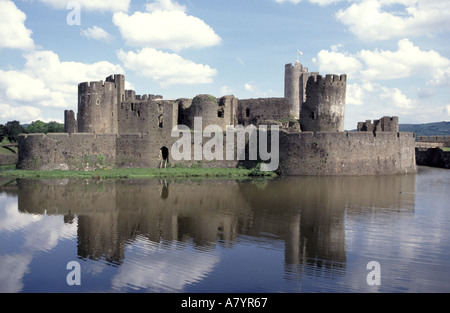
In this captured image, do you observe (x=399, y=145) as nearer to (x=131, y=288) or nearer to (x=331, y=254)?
(x=331, y=254)

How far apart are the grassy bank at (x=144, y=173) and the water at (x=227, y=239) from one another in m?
5.57

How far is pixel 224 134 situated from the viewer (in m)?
29.3

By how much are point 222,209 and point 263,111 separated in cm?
1927

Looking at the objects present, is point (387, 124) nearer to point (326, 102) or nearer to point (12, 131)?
point (326, 102)

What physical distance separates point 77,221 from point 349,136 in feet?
57.8

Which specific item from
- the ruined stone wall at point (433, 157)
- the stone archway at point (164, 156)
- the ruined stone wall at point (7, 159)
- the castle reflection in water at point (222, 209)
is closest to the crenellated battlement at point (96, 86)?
the stone archway at point (164, 156)

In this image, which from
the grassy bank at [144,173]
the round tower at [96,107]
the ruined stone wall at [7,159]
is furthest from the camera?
the ruined stone wall at [7,159]

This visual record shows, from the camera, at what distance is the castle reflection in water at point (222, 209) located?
1170 centimetres

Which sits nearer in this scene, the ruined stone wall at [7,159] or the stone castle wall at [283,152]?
the stone castle wall at [283,152]

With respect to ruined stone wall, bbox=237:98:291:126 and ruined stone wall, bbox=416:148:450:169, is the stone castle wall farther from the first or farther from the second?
ruined stone wall, bbox=416:148:450:169

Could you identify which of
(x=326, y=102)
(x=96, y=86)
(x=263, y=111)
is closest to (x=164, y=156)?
(x=96, y=86)

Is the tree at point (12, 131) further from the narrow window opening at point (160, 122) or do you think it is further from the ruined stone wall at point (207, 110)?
the narrow window opening at point (160, 122)

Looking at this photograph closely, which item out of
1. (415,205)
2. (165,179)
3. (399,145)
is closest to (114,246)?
(415,205)

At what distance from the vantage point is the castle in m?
26.8
